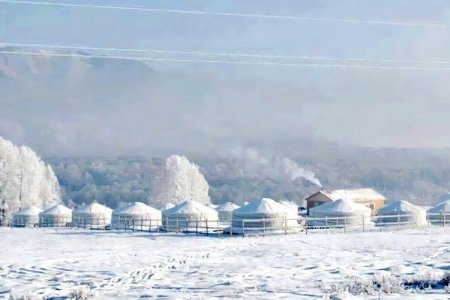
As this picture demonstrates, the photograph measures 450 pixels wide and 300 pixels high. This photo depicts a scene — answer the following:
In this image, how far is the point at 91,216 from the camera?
206ft

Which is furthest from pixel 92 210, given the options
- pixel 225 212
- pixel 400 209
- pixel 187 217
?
pixel 400 209

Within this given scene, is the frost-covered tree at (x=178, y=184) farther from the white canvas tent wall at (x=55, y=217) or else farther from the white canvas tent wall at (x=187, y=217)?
the white canvas tent wall at (x=187, y=217)

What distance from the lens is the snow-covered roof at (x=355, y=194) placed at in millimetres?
63062

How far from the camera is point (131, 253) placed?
97.7ft

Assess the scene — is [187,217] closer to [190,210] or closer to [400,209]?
[190,210]

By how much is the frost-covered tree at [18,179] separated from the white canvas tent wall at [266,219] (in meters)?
41.3

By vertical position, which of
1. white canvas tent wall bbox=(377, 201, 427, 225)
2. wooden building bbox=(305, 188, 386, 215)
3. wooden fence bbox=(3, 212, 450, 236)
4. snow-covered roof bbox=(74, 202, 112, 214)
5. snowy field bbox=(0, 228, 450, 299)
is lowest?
snowy field bbox=(0, 228, 450, 299)

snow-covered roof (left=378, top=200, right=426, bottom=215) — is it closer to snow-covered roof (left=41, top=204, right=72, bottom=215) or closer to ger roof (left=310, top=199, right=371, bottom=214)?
ger roof (left=310, top=199, right=371, bottom=214)

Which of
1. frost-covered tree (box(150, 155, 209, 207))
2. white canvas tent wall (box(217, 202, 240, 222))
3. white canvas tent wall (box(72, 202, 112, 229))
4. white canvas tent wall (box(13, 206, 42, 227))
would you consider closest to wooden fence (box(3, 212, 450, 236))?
white canvas tent wall (box(72, 202, 112, 229))

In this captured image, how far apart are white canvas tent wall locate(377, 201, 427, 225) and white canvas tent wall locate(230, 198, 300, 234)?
865cm

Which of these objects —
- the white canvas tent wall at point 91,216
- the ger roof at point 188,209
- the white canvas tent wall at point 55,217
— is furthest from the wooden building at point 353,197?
the white canvas tent wall at point 55,217

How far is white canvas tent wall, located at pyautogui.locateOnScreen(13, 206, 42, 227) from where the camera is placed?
66.8 metres

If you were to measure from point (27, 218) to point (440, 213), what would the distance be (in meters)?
39.8

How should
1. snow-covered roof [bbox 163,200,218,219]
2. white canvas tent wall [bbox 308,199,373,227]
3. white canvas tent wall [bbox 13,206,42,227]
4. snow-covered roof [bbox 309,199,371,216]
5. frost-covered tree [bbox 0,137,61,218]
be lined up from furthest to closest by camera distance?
frost-covered tree [bbox 0,137,61,218]
white canvas tent wall [bbox 13,206,42,227]
snow-covered roof [bbox 163,200,218,219]
snow-covered roof [bbox 309,199,371,216]
white canvas tent wall [bbox 308,199,373,227]
